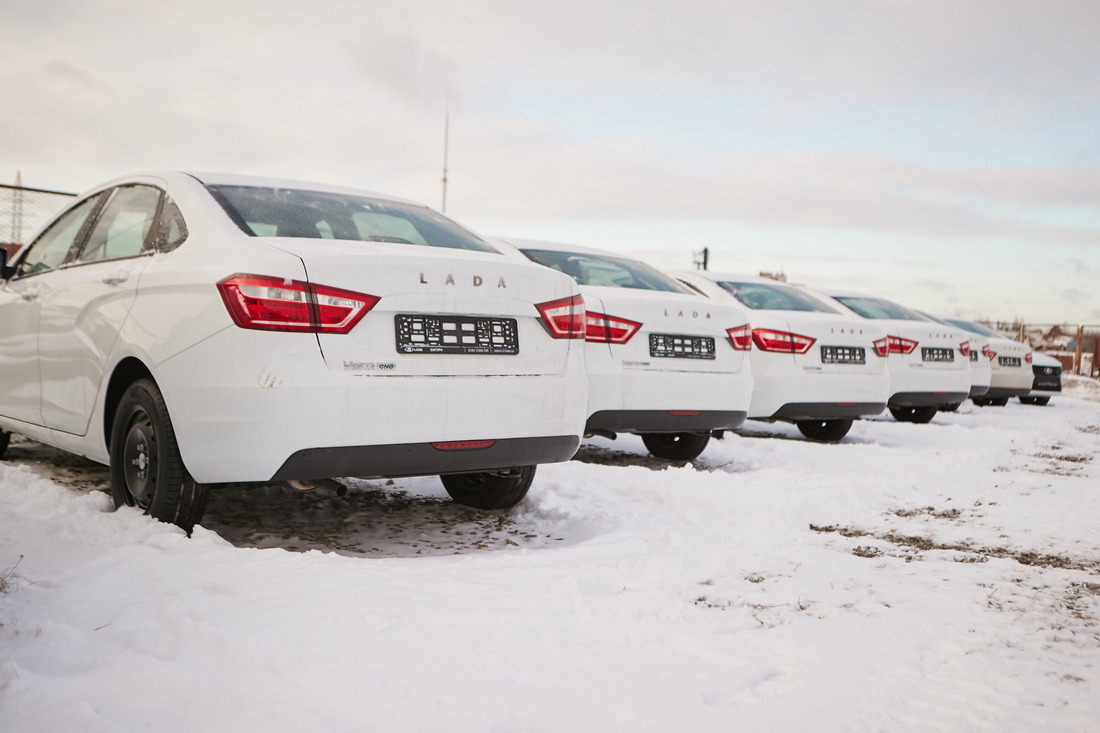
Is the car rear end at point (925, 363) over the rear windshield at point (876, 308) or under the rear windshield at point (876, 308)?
under

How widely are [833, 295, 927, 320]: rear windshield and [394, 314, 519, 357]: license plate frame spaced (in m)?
8.09

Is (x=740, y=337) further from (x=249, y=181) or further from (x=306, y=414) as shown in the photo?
(x=306, y=414)

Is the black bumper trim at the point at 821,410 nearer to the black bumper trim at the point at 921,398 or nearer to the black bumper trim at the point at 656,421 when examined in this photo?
the black bumper trim at the point at 921,398

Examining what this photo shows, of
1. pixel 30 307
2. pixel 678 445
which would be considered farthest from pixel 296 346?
pixel 678 445

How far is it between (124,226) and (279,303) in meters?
1.64

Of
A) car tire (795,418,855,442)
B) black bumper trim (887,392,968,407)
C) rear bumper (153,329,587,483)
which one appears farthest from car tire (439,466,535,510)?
black bumper trim (887,392,968,407)

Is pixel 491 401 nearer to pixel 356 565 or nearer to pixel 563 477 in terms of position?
pixel 356 565

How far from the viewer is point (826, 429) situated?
390 inches

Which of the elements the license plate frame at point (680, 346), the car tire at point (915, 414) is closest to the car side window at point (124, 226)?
the license plate frame at point (680, 346)

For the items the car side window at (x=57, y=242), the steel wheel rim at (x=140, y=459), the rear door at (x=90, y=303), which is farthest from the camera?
the car side window at (x=57, y=242)

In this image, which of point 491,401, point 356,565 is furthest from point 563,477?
point 356,565

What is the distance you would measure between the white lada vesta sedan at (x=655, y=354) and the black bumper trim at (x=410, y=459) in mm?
1884

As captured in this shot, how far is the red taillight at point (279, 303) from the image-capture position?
11.8 feet

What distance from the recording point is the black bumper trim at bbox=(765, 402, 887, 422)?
27.5ft
